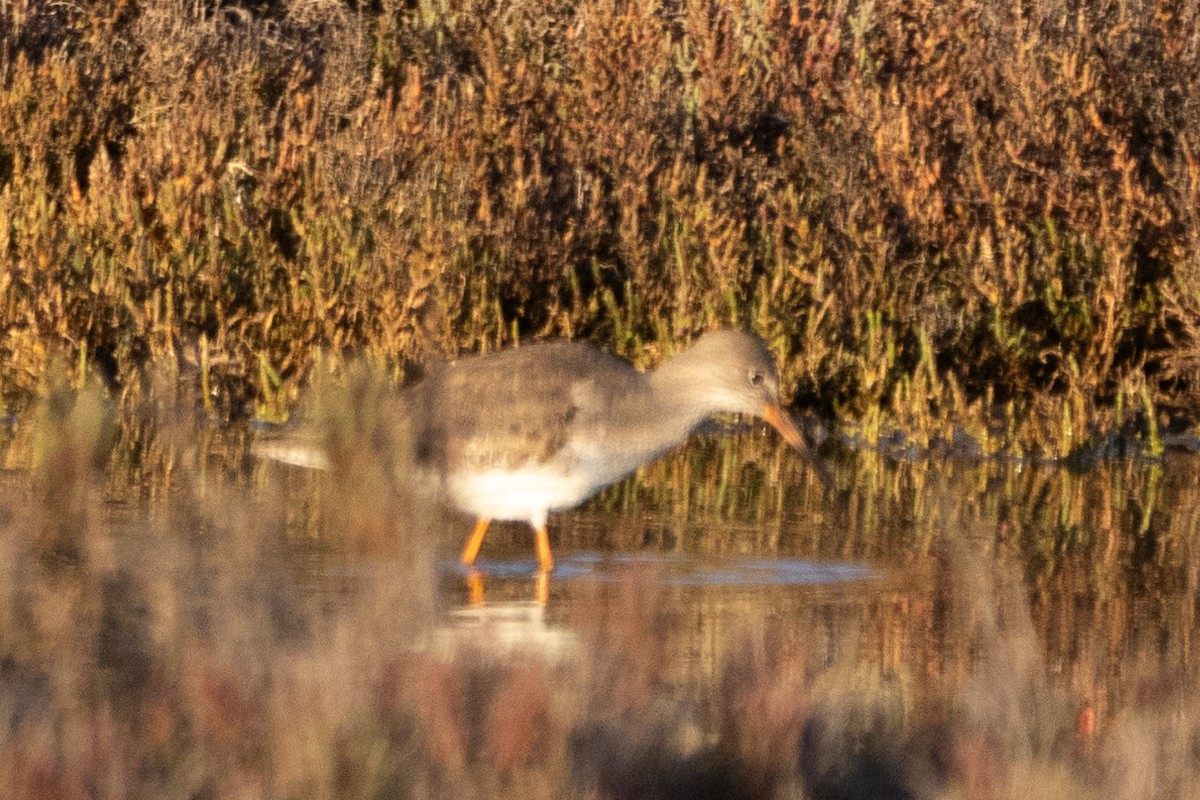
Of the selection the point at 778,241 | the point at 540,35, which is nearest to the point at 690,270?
the point at 778,241

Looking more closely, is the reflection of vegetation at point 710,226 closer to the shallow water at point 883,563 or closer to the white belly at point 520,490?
the shallow water at point 883,563

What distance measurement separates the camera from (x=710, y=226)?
39.3 feet

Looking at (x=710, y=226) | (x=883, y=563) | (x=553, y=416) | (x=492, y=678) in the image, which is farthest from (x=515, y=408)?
(x=710, y=226)

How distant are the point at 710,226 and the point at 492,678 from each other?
721 centimetres

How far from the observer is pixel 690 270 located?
1205cm

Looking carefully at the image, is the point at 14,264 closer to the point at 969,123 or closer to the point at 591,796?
the point at 969,123

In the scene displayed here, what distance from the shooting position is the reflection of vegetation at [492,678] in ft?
14.9

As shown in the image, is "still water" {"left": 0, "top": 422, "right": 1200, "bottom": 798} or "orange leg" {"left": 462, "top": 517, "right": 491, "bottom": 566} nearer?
"still water" {"left": 0, "top": 422, "right": 1200, "bottom": 798}

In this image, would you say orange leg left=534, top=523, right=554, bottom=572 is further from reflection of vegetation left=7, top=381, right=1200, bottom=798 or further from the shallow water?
reflection of vegetation left=7, top=381, right=1200, bottom=798

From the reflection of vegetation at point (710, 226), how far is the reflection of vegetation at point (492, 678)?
3831 millimetres

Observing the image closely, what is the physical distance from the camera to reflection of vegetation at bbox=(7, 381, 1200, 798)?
455 cm

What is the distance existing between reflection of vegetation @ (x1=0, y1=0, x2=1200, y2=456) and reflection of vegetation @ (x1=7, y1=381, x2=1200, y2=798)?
3831 mm

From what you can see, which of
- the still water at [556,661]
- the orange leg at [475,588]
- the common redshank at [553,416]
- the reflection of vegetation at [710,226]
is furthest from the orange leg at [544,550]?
the reflection of vegetation at [710,226]

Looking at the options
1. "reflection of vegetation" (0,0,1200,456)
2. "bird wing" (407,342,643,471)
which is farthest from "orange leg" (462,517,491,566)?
"reflection of vegetation" (0,0,1200,456)
